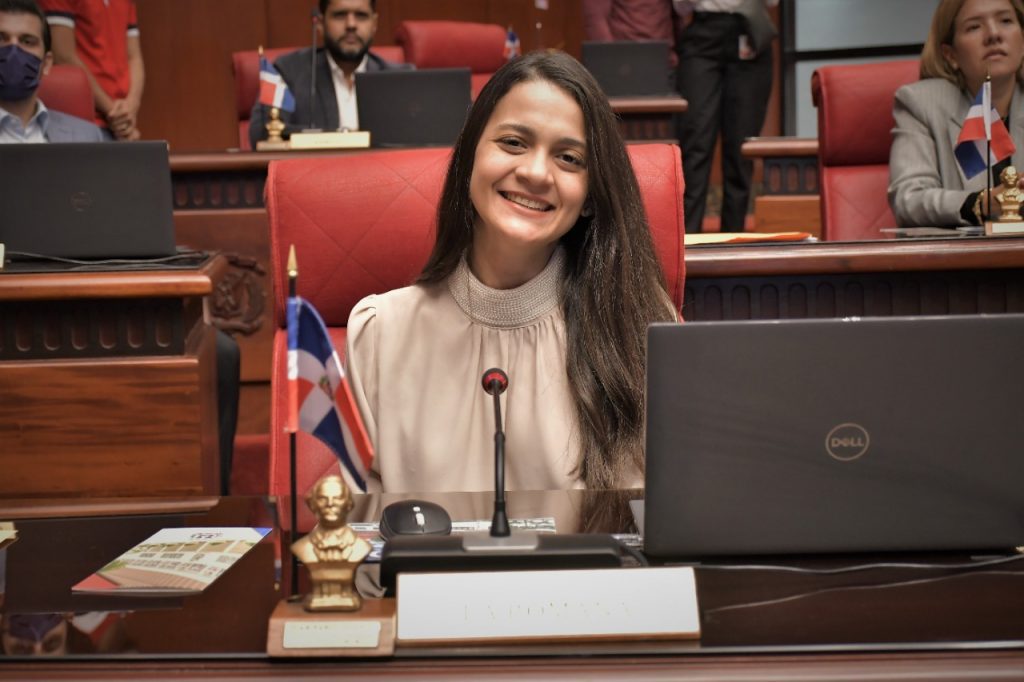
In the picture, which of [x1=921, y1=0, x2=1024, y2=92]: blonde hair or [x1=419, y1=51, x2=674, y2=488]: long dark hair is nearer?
[x1=419, y1=51, x2=674, y2=488]: long dark hair

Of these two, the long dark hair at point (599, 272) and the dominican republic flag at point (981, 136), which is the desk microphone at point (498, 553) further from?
the dominican republic flag at point (981, 136)

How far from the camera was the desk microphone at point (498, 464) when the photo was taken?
0.96 m

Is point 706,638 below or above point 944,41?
below

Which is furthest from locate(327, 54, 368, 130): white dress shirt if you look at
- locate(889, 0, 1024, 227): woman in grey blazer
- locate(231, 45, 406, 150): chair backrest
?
locate(889, 0, 1024, 227): woman in grey blazer

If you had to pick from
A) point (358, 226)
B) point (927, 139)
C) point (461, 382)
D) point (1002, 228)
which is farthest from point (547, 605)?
point (927, 139)

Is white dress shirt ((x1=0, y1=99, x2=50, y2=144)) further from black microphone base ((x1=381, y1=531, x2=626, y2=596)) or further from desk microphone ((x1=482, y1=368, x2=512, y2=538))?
black microphone base ((x1=381, y1=531, x2=626, y2=596))

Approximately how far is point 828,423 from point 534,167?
618 mm

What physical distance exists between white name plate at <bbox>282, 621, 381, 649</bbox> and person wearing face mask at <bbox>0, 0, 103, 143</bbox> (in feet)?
9.14

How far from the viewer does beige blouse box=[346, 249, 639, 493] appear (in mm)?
1521

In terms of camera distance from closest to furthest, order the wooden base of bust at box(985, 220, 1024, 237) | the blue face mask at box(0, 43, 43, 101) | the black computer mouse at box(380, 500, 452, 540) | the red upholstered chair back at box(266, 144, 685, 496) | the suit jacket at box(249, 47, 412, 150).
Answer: the black computer mouse at box(380, 500, 452, 540), the red upholstered chair back at box(266, 144, 685, 496), the wooden base of bust at box(985, 220, 1024, 237), the blue face mask at box(0, 43, 43, 101), the suit jacket at box(249, 47, 412, 150)

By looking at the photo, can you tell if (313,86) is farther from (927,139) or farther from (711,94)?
(927,139)

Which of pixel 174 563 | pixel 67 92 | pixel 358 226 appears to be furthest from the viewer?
pixel 67 92

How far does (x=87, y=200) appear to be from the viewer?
206cm

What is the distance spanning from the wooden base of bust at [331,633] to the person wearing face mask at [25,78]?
2.78m
